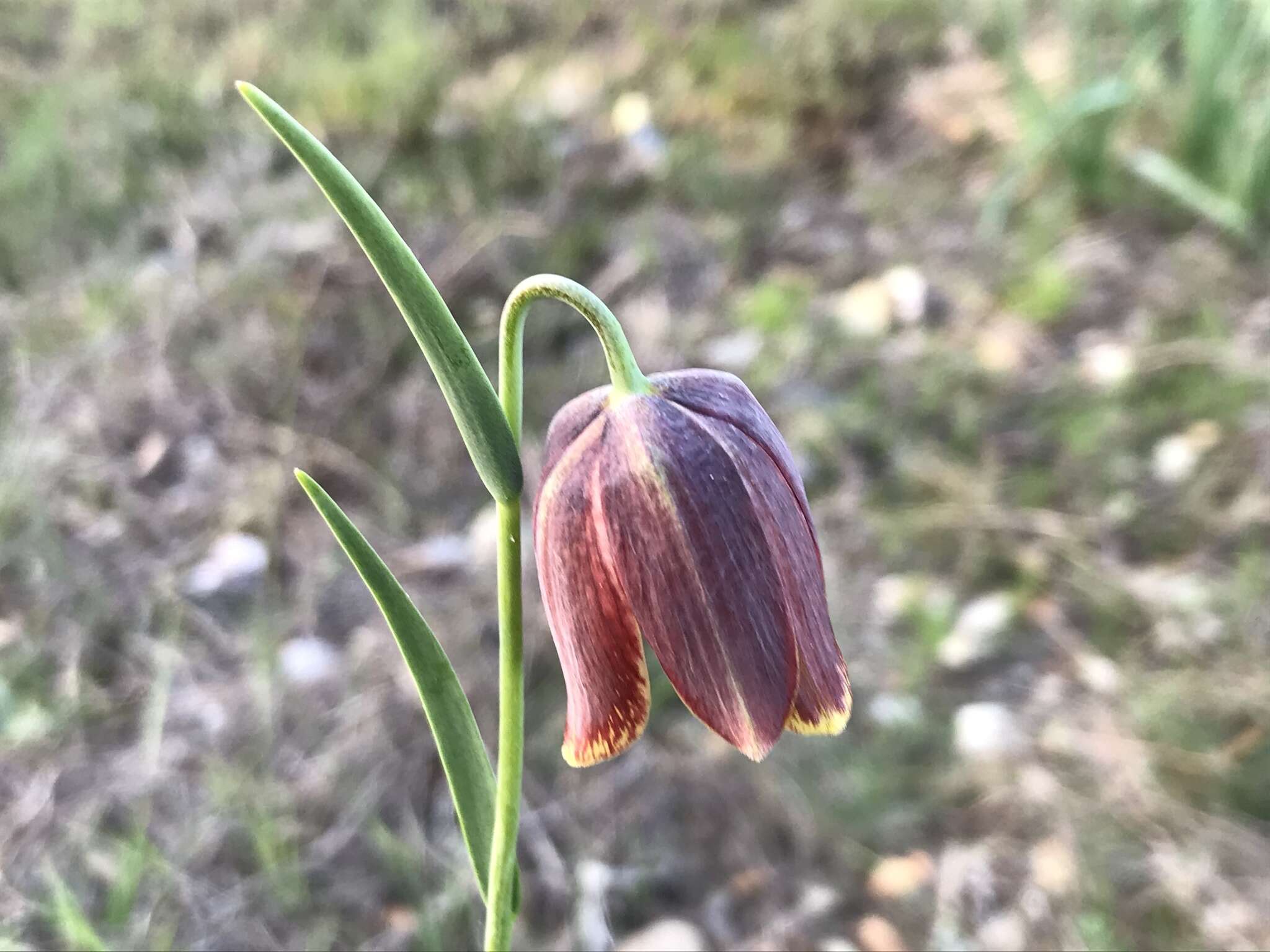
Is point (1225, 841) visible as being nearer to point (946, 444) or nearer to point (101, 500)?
point (946, 444)

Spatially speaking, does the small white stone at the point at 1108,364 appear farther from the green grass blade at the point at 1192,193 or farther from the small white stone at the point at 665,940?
the small white stone at the point at 665,940

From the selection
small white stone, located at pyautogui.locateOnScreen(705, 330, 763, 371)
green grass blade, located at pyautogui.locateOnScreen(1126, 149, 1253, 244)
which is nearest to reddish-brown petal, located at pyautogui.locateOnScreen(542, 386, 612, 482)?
small white stone, located at pyautogui.locateOnScreen(705, 330, 763, 371)

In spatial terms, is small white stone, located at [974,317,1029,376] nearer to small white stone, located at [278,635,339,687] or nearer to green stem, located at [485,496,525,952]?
small white stone, located at [278,635,339,687]

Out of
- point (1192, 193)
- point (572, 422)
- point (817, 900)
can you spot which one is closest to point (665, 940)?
point (817, 900)

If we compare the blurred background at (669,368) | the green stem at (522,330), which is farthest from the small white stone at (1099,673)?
the green stem at (522,330)

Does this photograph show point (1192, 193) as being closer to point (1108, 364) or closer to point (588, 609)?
point (1108, 364)
